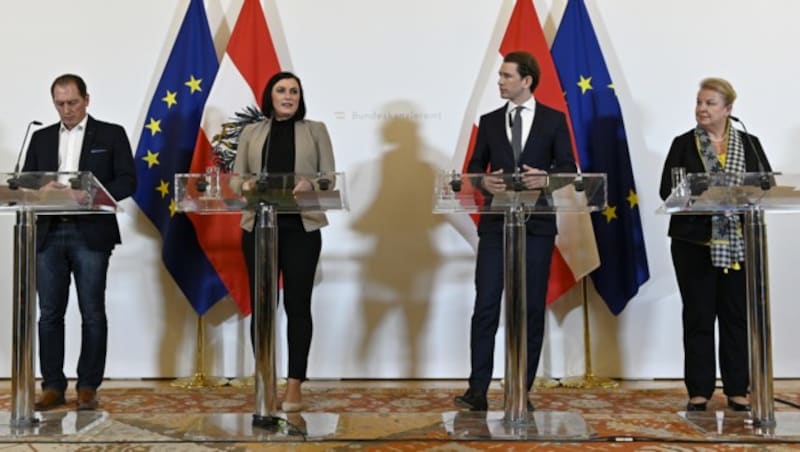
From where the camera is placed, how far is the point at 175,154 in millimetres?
4539

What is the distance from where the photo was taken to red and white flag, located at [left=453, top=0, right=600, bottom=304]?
443 centimetres

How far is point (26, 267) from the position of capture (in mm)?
3035

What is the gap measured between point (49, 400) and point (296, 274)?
1256 millimetres

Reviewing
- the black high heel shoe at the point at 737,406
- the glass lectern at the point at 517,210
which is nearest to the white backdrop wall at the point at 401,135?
the black high heel shoe at the point at 737,406

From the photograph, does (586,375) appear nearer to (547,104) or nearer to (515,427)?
(547,104)

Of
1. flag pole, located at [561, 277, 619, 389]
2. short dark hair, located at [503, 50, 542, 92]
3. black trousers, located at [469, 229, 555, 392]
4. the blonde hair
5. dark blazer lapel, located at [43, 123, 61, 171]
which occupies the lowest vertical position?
flag pole, located at [561, 277, 619, 389]

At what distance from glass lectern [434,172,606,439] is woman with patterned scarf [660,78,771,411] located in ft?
2.41

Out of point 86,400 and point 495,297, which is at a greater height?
point 495,297

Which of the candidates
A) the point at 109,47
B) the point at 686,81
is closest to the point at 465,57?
the point at 686,81

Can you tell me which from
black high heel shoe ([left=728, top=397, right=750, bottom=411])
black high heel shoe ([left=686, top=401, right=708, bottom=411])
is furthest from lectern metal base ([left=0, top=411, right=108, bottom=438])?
black high heel shoe ([left=728, top=397, right=750, bottom=411])

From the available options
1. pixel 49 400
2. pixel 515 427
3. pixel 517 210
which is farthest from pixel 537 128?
pixel 49 400

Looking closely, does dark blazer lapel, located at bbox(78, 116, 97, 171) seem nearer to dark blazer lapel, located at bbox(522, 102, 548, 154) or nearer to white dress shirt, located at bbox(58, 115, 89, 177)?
white dress shirt, located at bbox(58, 115, 89, 177)

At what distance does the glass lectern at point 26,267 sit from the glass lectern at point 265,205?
14.6 inches

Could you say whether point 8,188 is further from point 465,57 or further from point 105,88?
point 465,57
